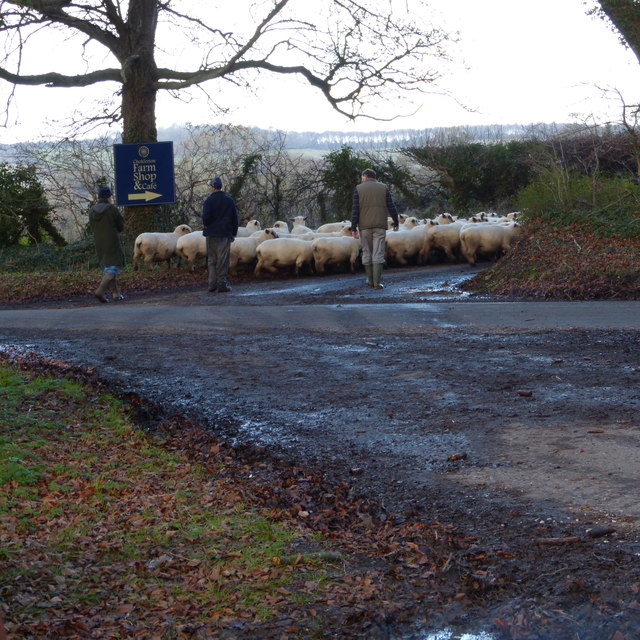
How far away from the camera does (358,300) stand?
15.5 m

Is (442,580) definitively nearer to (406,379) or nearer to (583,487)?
(583,487)

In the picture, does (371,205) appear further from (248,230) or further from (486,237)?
(248,230)

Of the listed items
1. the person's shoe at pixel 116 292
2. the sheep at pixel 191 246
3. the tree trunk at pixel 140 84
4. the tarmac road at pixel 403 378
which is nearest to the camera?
the tarmac road at pixel 403 378

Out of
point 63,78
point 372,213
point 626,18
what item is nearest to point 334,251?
point 372,213

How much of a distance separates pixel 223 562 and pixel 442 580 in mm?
1062

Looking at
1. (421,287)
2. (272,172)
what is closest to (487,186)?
(272,172)

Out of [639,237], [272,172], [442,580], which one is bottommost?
[442,580]

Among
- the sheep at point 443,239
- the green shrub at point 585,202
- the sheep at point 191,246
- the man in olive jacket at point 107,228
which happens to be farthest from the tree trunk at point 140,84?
the green shrub at point 585,202

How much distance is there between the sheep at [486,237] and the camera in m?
21.2

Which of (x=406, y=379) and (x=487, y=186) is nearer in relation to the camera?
(x=406, y=379)

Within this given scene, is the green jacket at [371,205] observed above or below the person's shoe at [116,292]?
above

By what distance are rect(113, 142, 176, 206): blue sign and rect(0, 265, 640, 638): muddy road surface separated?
29.1ft

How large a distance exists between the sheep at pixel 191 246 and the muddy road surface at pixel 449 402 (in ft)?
24.8

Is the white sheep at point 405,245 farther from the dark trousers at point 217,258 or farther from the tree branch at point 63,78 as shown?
the tree branch at point 63,78
